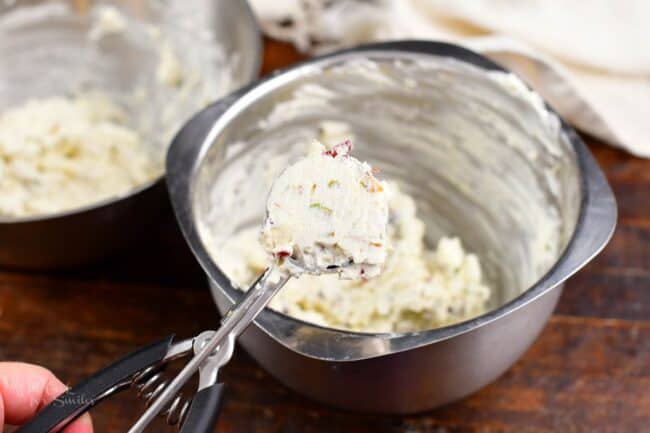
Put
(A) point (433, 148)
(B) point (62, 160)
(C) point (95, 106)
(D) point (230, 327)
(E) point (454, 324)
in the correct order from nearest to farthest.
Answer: (D) point (230, 327), (E) point (454, 324), (A) point (433, 148), (B) point (62, 160), (C) point (95, 106)

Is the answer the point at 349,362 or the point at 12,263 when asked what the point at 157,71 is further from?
the point at 349,362

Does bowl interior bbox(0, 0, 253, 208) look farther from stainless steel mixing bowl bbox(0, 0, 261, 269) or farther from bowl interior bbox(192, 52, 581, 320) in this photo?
bowl interior bbox(192, 52, 581, 320)

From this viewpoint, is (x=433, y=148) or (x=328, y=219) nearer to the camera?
(x=328, y=219)

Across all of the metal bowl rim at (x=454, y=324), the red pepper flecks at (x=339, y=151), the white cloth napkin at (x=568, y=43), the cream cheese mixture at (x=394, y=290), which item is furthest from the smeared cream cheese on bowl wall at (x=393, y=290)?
the white cloth napkin at (x=568, y=43)

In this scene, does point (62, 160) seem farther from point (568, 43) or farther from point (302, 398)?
point (568, 43)

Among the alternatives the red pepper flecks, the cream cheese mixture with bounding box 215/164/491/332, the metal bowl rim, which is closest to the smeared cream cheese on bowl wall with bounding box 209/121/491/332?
the cream cheese mixture with bounding box 215/164/491/332

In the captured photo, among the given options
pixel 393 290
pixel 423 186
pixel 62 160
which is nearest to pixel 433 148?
pixel 423 186

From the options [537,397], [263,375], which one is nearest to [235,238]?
[263,375]
